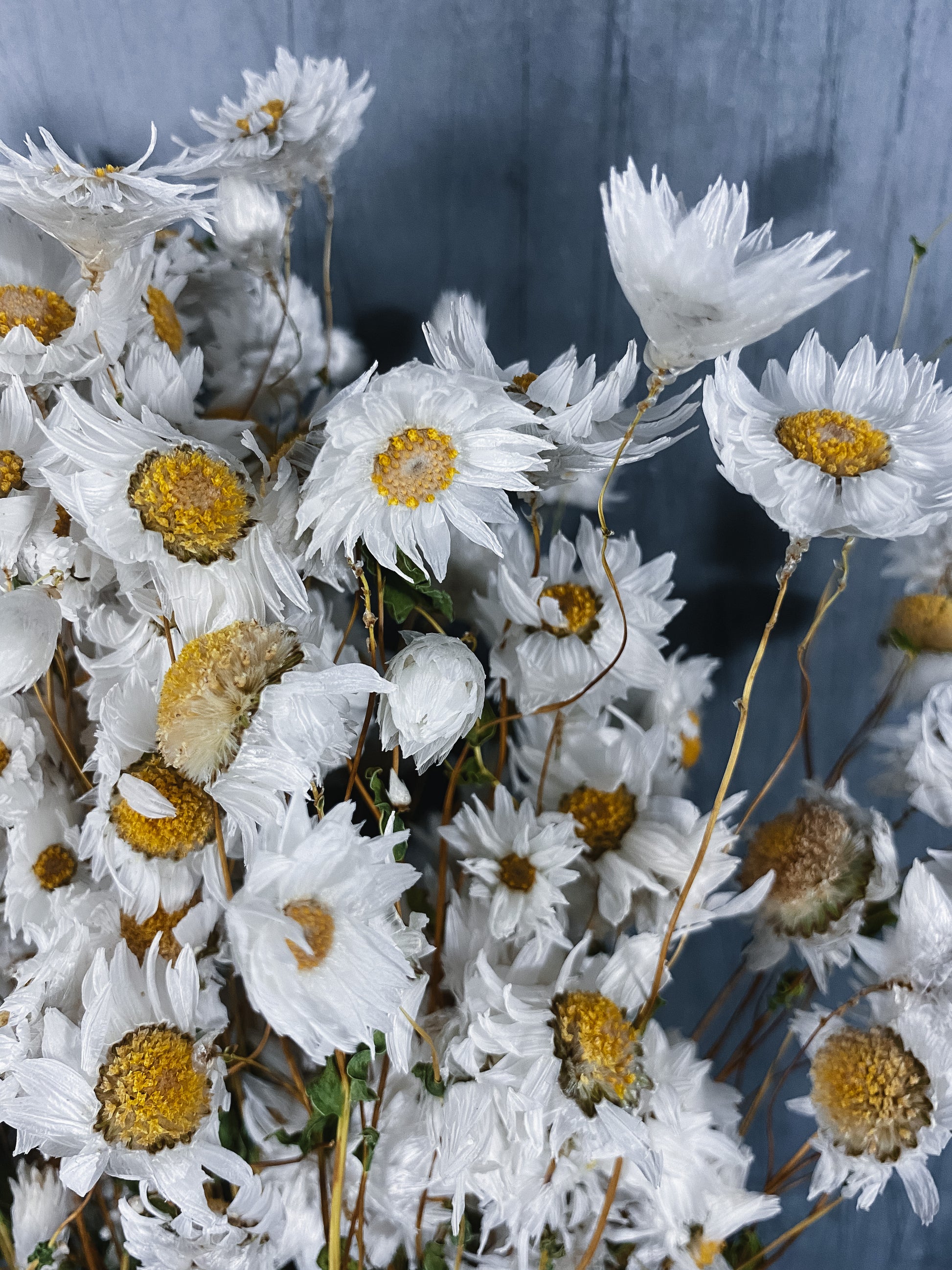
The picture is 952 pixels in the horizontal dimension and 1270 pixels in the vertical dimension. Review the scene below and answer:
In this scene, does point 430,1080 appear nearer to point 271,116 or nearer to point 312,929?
point 312,929

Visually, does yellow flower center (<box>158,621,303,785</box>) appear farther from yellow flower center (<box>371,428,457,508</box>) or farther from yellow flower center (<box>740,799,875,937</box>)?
yellow flower center (<box>740,799,875,937</box>)

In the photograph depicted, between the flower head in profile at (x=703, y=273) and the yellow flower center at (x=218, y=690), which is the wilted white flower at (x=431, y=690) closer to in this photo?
the yellow flower center at (x=218, y=690)

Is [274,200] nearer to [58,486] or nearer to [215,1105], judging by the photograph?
[58,486]

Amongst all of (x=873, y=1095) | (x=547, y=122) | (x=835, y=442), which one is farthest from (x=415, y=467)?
(x=873, y=1095)

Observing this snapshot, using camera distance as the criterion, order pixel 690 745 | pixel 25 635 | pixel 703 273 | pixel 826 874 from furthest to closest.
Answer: pixel 690 745
pixel 826 874
pixel 25 635
pixel 703 273

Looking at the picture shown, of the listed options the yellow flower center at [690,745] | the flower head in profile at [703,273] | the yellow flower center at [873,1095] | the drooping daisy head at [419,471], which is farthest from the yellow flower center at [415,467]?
the yellow flower center at [873,1095]

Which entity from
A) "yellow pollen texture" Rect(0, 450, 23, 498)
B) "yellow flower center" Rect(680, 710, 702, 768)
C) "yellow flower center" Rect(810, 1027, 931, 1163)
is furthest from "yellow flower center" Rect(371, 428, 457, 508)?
"yellow flower center" Rect(810, 1027, 931, 1163)
